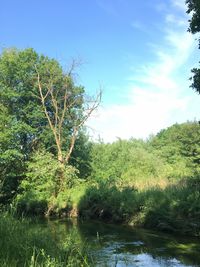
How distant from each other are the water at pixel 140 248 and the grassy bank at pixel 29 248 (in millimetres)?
936

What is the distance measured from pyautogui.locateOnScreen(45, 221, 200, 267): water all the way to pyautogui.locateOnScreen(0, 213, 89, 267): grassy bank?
Result: 936 millimetres

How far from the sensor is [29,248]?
684 centimetres

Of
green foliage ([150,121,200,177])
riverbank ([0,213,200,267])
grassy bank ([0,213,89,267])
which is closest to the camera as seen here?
grassy bank ([0,213,89,267])

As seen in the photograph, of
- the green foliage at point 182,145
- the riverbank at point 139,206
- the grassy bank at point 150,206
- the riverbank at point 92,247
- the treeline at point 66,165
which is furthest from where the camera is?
the green foliage at point 182,145

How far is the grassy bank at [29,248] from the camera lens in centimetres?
590

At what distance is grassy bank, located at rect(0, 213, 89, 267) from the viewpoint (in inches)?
232

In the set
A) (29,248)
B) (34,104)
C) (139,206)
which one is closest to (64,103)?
(34,104)

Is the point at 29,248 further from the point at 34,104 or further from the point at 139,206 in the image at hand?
the point at 34,104

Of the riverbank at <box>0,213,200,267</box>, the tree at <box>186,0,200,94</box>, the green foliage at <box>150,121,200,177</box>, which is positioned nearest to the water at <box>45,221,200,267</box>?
the riverbank at <box>0,213,200,267</box>

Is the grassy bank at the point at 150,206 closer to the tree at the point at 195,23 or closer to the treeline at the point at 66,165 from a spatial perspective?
the treeline at the point at 66,165

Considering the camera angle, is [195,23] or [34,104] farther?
[34,104]

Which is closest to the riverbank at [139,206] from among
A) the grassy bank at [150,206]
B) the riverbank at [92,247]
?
the grassy bank at [150,206]

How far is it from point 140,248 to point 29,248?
20.2ft

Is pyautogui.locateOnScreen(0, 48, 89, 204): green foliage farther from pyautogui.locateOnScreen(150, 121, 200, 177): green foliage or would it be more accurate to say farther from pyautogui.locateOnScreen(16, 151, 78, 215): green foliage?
pyautogui.locateOnScreen(150, 121, 200, 177): green foliage
